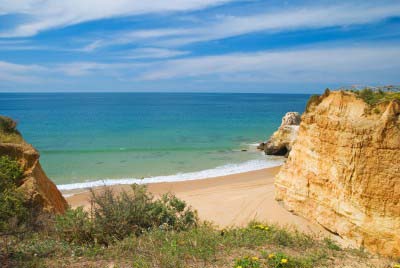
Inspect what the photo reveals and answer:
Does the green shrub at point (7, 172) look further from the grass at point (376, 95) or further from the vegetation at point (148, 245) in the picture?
the grass at point (376, 95)

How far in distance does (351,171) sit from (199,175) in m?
13.0

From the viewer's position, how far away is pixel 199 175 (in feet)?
70.5

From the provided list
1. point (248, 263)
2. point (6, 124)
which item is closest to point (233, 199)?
point (248, 263)

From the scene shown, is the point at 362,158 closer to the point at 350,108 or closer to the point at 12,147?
the point at 350,108

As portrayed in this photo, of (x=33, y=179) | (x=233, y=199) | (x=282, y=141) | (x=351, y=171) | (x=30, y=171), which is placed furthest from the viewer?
(x=282, y=141)

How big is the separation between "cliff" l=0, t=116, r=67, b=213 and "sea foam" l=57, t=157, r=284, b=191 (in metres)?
8.71

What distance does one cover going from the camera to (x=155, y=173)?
22.0 metres

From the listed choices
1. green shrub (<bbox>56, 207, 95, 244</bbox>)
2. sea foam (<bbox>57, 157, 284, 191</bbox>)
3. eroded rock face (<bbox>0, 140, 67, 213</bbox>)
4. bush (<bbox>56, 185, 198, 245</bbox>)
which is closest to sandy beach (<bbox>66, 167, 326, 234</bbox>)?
bush (<bbox>56, 185, 198, 245</bbox>)

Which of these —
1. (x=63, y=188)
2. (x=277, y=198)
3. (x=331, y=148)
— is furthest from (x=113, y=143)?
(x=331, y=148)

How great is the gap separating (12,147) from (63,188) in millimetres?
10903

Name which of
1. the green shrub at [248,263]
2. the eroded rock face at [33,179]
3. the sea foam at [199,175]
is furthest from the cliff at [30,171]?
the sea foam at [199,175]

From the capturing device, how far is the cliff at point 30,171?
781cm

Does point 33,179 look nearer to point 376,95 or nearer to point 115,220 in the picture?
point 115,220

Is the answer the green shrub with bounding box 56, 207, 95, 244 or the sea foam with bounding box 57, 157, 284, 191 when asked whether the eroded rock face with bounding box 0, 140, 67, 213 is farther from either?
the sea foam with bounding box 57, 157, 284, 191
